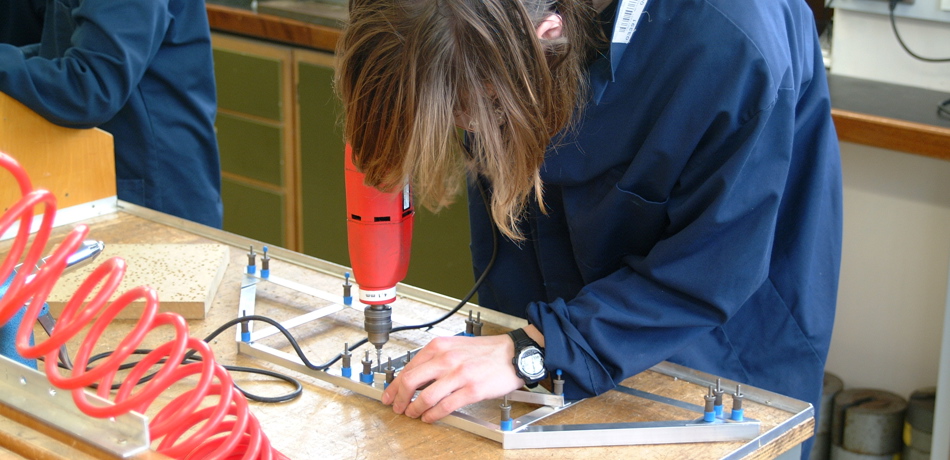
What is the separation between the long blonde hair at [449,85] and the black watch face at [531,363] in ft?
0.57

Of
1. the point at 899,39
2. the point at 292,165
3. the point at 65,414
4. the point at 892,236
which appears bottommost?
the point at 292,165

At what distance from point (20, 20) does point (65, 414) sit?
1.58 m

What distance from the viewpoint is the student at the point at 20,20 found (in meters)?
2.06

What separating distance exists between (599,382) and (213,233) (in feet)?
2.65

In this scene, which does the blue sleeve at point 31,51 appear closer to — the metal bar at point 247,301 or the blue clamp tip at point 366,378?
the metal bar at point 247,301

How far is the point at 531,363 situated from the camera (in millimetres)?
1062

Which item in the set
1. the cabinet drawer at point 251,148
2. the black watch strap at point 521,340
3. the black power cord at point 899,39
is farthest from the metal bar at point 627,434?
the cabinet drawer at point 251,148

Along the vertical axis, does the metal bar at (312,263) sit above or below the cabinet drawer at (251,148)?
above

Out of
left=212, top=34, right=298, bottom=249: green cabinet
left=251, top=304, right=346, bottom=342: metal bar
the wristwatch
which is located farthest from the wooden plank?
left=212, top=34, right=298, bottom=249: green cabinet

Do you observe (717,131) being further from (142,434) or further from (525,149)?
(142,434)

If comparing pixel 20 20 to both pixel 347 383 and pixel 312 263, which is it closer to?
pixel 312 263

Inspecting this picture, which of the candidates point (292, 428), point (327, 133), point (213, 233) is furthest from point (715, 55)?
point (327, 133)

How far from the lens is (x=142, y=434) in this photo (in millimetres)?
741

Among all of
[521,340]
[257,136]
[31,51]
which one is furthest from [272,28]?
[521,340]
